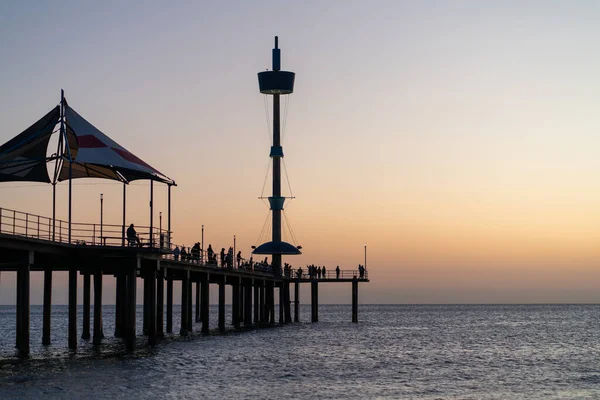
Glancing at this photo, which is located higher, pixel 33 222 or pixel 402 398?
pixel 33 222

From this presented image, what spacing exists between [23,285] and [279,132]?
196ft

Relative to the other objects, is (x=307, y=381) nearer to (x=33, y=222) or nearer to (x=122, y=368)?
(x=122, y=368)

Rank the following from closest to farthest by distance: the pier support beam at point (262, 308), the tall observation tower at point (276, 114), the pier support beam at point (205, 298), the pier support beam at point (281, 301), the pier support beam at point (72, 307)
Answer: the pier support beam at point (72, 307) < the pier support beam at point (205, 298) < the pier support beam at point (262, 308) < the pier support beam at point (281, 301) < the tall observation tower at point (276, 114)

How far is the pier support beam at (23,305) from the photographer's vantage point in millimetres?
39531

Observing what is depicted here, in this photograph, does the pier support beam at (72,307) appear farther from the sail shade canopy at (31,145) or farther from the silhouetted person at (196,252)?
the silhouetted person at (196,252)

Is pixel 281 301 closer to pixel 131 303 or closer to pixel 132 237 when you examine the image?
pixel 132 237

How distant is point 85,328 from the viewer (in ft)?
197

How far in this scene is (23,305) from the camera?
39.6 meters

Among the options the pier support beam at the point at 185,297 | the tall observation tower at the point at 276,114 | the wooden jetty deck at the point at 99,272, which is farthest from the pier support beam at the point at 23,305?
the tall observation tower at the point at 276,114

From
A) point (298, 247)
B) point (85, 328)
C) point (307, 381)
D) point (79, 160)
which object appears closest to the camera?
point (307, 381)

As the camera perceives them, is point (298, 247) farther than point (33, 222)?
Yes

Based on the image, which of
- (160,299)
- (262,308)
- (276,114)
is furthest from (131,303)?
A: (276,114)

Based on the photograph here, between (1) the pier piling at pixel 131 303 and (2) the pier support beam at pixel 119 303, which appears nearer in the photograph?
(1) the pier piling at pixel 131 303

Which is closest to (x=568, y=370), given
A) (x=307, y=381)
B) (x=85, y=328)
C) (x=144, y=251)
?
(x=307, y=381)
